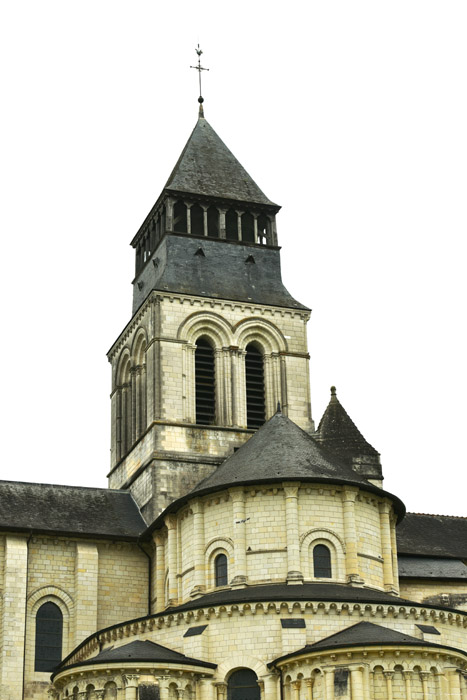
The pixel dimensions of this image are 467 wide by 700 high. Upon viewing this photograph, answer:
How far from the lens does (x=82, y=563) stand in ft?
125

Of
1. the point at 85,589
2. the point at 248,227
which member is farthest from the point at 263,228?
the point at 85,589

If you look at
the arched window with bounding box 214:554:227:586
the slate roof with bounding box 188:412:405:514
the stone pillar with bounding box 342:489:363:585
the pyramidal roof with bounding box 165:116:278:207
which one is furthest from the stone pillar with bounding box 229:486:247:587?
the pyramidal roof with bounding box 165:116:278:207

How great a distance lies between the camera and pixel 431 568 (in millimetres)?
39656

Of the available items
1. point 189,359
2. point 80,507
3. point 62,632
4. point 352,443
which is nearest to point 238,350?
point 189,359

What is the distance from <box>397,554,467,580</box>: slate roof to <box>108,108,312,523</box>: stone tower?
7.08m

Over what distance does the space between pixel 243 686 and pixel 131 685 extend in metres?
3.15

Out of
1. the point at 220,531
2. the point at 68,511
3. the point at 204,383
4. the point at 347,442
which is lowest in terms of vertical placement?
the point at 220,531

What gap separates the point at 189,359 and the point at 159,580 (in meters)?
10.1

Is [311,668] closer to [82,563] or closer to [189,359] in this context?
[82,563]

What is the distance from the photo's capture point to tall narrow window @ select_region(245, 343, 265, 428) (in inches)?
1740

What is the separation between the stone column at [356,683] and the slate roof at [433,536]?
11.6 meters

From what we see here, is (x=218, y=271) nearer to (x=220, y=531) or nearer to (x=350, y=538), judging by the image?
(x=220, y=531)

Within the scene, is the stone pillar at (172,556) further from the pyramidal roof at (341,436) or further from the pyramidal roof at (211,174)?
the pyramidal roof at (211,174)

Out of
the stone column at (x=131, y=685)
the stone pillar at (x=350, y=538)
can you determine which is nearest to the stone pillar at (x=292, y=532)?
the stone pillar at (x=350, y=538)
